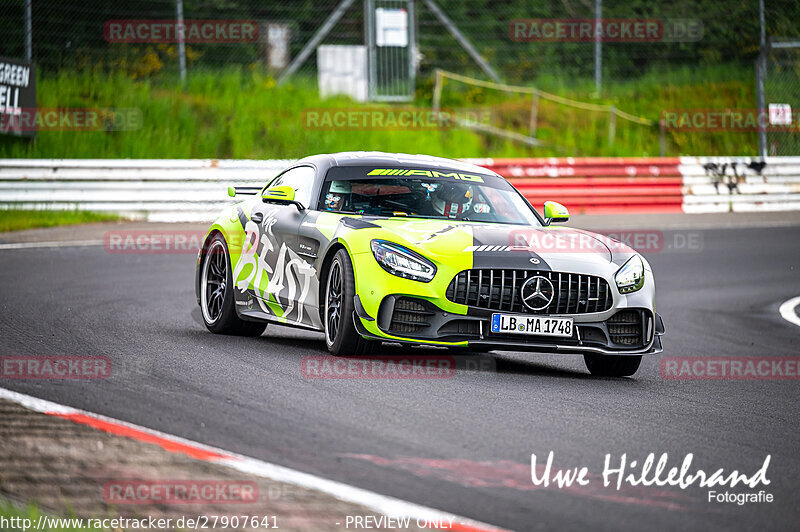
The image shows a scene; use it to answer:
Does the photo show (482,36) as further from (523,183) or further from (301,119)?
(523,183)

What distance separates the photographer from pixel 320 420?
20.0 ft

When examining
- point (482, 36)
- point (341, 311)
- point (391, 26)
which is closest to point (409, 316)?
point (341, 311)

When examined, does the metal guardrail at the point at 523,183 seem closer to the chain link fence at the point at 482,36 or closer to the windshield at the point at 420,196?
the chain link fence at the point at 482,36

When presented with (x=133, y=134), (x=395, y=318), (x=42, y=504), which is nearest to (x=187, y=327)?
(x=395, y=318)

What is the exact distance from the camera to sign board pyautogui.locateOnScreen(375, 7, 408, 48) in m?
26.0

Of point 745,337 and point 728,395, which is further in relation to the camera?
point 745,337

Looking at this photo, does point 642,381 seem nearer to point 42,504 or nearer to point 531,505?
point 531,505

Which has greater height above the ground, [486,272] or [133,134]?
[133,134]

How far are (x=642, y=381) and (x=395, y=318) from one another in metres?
1.85

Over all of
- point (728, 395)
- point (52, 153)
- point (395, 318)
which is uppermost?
point (52, 153)

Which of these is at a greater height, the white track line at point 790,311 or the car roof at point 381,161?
the car roof at point 381,161

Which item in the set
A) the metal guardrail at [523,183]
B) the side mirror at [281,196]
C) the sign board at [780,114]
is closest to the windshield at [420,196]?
the side mirror at [281,196]

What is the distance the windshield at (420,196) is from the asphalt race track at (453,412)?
3.29 ft

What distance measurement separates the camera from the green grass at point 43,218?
19000 mm
